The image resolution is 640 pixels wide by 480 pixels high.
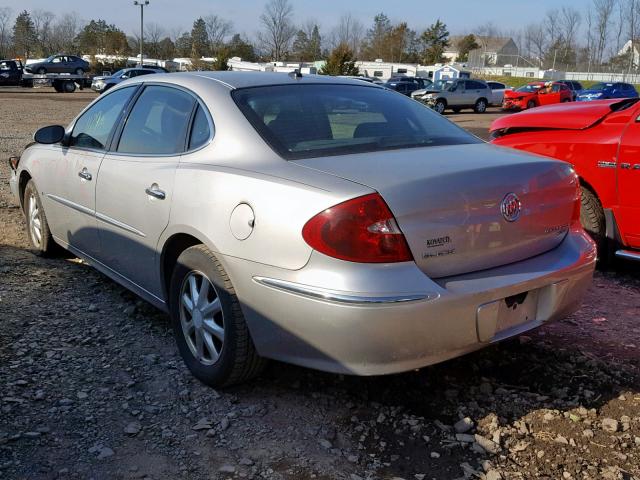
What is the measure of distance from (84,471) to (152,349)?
44.7 inches

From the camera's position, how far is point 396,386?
10.6 ft

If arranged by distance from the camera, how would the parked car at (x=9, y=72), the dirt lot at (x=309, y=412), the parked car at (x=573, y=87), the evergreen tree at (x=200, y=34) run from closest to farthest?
the dirt lot at (x=309, y=412) → the parked car at (x=573, y=87) → the parked car at (x=9, y=72) → the evergreen tree at (x=200, y=34)

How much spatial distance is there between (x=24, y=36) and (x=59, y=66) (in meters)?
57.3

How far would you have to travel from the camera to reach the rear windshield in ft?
10.4

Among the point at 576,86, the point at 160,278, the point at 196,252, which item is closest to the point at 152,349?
the point at 160,278

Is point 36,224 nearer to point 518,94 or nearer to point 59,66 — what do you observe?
point 518,94

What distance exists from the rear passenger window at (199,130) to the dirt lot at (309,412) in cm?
116

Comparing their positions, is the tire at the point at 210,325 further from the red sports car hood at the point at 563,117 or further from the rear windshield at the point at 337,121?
the red sports car hood at the point at 563,117

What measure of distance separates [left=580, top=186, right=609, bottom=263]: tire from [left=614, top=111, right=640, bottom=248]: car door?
0.15 meters

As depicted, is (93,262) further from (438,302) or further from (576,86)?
(576,86)

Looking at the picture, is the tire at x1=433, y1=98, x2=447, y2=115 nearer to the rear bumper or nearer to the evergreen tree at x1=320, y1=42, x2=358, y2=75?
the evergreen tree at x1=320, y1=42, x2=358, y2=75

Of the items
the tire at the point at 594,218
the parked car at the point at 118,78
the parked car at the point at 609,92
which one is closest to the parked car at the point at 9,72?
the parked car at the point at 118,78

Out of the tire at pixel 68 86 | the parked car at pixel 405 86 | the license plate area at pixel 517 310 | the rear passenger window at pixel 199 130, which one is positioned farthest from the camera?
the tire at pixel 68 86

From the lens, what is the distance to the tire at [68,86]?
4162 cm
